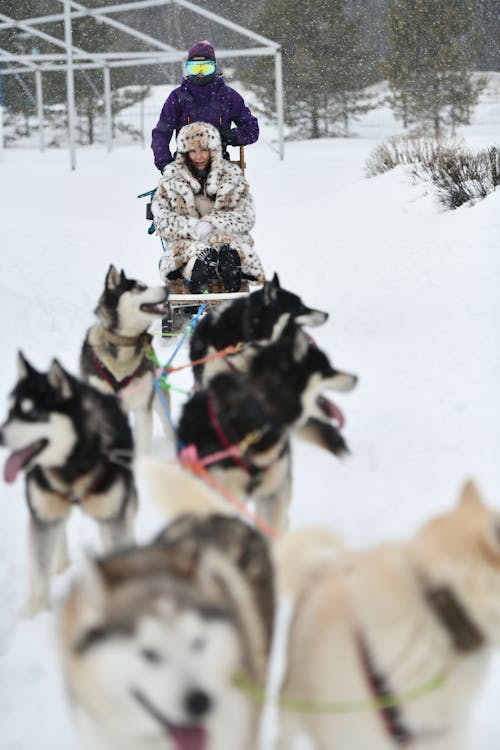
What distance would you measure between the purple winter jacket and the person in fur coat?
405 millimetres

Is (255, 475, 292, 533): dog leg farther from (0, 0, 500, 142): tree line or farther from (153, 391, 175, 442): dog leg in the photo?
(0, 0, 500, 142): tree line

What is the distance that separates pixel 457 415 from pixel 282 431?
Result: 6.73 ft

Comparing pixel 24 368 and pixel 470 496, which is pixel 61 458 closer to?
pixel 24 368

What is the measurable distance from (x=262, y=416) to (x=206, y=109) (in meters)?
4.35

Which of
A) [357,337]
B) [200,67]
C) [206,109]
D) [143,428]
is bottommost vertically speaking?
[357,337]

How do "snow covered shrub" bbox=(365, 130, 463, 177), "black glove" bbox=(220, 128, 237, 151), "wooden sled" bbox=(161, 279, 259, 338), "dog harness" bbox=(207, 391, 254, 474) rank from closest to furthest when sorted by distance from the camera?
"dog harness" bbox=(207, 391, 254, 474)
"wooden sled" bbox=(161, 279, 259, 338)
"black glove" bbox=(220, 128, 237, 151)
"snow covered shrub" bbox=(365, 130, 463, 177)

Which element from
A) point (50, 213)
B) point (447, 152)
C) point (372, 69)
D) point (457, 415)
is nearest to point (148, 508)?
point (457, 415)

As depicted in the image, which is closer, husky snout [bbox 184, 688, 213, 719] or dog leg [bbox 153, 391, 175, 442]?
husky snout [bbox 184, 688, 213, 719]

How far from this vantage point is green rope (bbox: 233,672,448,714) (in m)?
1.53

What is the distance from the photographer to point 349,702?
1570mm

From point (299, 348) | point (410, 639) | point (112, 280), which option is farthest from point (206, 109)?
point (410, 639)

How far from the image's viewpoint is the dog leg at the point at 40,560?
2.80 m

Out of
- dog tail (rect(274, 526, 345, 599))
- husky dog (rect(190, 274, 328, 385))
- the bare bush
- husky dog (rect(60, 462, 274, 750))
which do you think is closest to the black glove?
husky dog (rect(190, 274, 328, 385))

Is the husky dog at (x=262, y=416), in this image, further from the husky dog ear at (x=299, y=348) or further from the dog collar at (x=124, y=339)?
the dog collar at (x=124, y=339)
